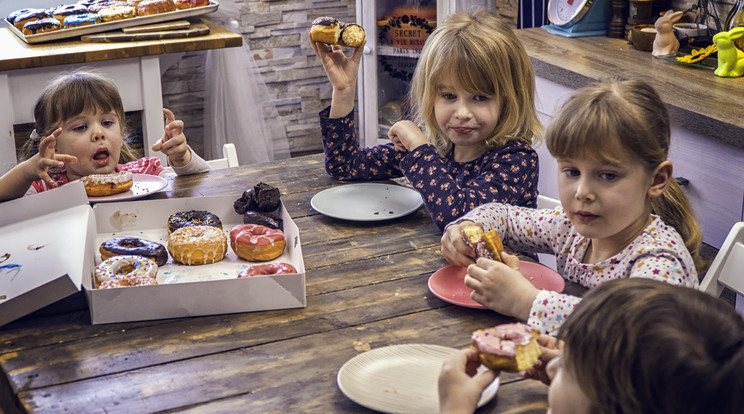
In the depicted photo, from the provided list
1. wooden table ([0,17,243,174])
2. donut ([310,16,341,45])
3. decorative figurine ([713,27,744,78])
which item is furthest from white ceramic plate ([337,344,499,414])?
wooden table ([0,17,243,174])

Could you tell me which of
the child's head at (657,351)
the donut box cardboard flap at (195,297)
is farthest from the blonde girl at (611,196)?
the child's head at (657,351)

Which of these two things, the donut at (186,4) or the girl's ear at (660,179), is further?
the donut at (186,4)

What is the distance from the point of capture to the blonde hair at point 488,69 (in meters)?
1.74

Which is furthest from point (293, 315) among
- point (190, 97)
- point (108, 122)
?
point (190, 97)

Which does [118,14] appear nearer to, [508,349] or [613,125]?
[613,125]

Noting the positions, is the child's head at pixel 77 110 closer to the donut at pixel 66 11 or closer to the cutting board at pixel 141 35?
the cutting board at pixel 141 35

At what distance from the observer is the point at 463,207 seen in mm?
1662

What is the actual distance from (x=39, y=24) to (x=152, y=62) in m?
0.45

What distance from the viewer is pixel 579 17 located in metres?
3.07

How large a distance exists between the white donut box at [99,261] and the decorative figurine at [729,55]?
1.56 metres

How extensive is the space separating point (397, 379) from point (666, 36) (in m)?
2.06

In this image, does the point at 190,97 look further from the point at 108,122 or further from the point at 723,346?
the point at 723,346

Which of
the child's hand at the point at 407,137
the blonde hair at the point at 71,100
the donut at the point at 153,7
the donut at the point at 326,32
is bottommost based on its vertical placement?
the child's hand at the point at 407,137

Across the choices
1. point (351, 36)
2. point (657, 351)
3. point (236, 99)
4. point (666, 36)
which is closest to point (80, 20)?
point (236, 99)
